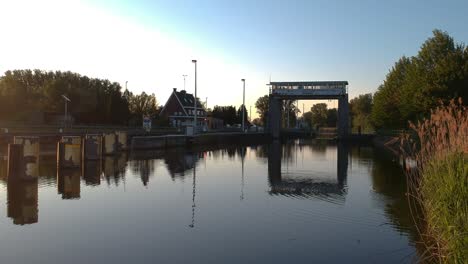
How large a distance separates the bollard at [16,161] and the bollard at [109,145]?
13823 mm

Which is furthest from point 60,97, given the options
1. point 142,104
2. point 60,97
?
point 142,104

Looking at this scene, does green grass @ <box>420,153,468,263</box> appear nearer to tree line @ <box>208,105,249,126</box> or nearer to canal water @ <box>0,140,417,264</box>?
canal water @ <box>0,140,417,264</box>

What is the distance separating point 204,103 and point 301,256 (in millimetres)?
112664

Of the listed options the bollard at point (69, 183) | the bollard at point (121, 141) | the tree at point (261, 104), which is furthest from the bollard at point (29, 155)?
the tree at point (261, 104)

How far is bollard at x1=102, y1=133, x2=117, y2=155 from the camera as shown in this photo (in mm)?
31281

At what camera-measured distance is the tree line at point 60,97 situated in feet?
200

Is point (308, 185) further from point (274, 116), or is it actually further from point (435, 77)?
point (274, 116)

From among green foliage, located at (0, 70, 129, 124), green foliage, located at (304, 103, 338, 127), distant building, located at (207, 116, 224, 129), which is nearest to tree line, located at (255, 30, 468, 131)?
green foliage, located at (0, 70, 129, 124)

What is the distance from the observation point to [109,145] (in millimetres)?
31625

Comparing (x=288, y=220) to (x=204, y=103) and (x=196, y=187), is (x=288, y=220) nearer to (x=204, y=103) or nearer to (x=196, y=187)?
(x=196, y=187)

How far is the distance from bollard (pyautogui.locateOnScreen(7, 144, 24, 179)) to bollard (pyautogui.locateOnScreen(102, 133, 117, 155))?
544 inches

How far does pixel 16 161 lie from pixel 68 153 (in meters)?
4.39

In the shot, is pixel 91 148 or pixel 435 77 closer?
pixel 91 148

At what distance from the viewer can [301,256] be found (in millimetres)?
8672
